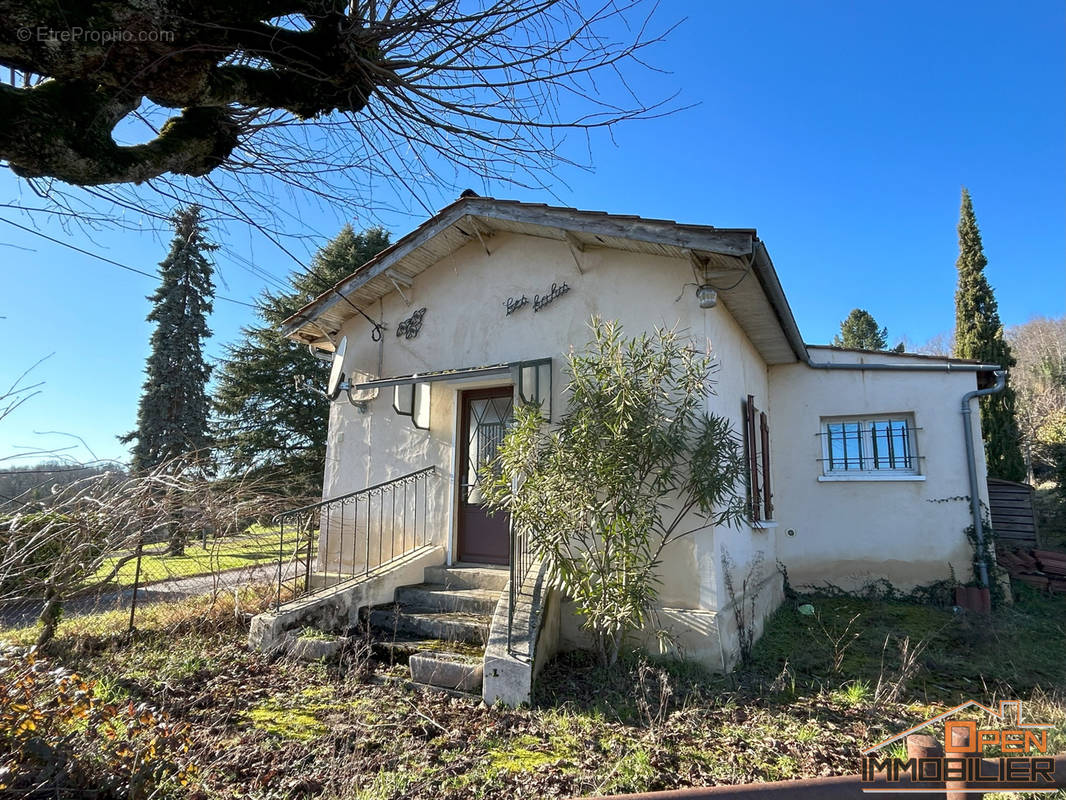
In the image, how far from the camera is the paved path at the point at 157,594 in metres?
5.48

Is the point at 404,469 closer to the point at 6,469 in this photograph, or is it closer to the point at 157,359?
the point at 6,469

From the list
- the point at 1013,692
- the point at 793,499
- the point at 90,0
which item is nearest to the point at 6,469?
the point at 90,0

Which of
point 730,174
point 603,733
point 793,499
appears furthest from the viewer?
point 793,499

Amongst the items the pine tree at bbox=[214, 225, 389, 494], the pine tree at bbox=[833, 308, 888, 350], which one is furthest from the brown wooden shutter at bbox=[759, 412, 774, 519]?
the pine tree at bbox=[833, 308, 888, 350]

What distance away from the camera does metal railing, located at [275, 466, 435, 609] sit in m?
7.41

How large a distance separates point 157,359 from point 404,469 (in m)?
17.1

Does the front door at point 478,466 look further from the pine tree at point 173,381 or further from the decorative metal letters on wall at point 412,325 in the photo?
the pine tree at point 173,381

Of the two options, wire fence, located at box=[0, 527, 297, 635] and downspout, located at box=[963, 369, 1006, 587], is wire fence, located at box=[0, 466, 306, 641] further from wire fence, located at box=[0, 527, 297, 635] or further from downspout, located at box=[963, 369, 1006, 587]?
downspout, located at box=[963, 369, 1006, 587]

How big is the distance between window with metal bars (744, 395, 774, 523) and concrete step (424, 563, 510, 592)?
314cm

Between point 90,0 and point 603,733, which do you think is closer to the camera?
point 90,0

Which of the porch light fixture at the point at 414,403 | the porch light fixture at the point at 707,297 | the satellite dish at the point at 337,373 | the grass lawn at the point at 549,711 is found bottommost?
the grass lawn at the point at 549,711

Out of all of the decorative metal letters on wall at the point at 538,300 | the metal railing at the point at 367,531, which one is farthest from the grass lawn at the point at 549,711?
the decorative metal letters on wall at the point at 538,300

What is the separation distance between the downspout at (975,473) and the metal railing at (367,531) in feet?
25.8

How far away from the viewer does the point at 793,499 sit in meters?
9.07
